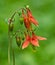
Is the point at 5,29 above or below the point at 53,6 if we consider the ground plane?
below

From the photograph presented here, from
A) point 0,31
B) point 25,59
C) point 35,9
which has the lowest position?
point 25,59

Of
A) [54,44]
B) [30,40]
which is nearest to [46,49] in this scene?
[54,44]

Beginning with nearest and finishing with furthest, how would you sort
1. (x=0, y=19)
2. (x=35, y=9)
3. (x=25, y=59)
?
(x=25, y=59) → (x=0, y=19) → (x=35, y=9)

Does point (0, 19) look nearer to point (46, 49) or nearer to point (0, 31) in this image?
point (0, 31)

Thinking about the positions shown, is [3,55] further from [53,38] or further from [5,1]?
[5,1]

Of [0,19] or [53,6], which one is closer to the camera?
[0,19]

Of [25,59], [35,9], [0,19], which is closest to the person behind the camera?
[25,59]
